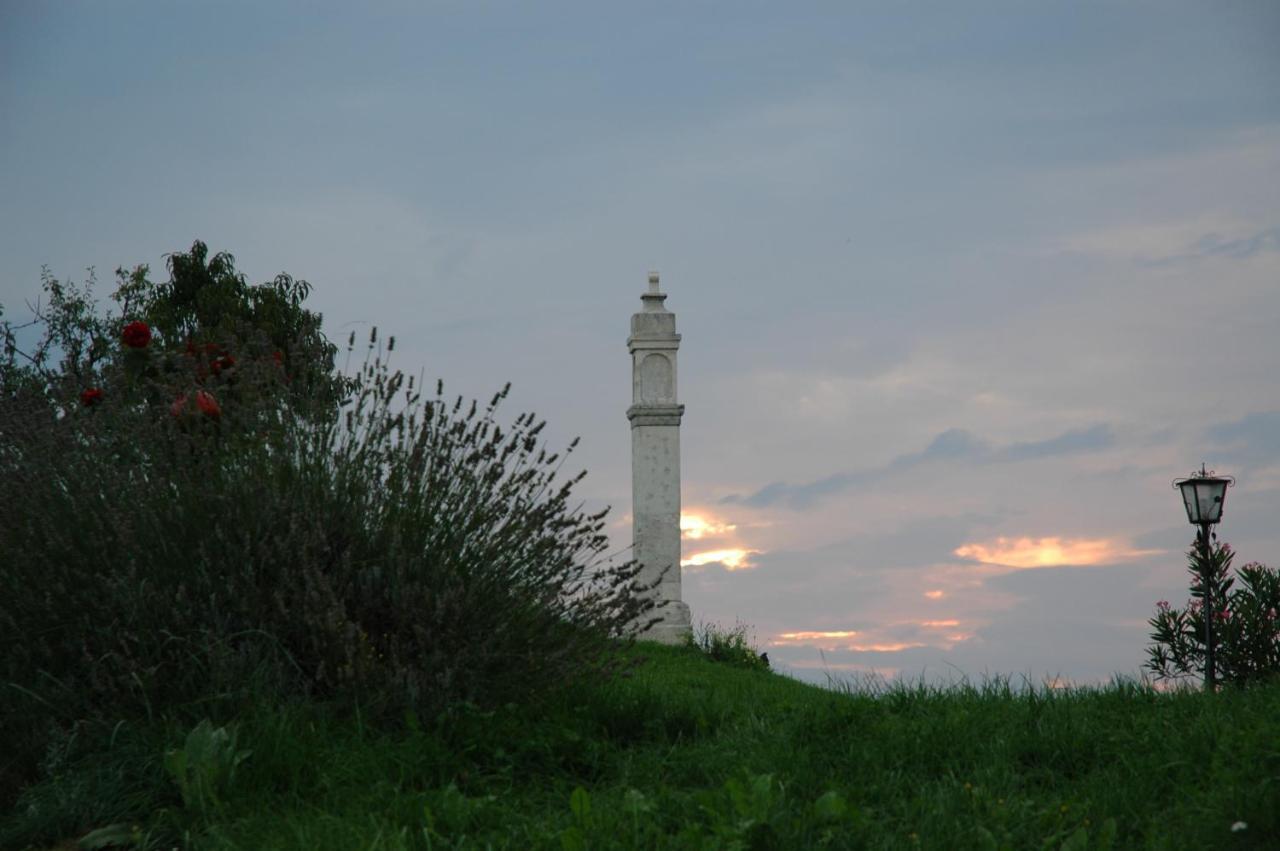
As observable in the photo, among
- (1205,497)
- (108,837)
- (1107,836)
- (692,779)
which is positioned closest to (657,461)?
(1205,497)

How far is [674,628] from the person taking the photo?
560 inches

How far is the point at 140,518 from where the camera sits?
5145mm

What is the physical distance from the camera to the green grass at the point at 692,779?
3.89 metres

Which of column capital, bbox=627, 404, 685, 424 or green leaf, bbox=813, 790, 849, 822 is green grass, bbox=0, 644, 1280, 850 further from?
column capital, bbox=627, 404, 685, 424

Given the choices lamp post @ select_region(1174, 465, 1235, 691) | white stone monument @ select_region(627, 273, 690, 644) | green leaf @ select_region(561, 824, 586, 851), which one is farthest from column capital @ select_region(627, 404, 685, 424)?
green leaf @ select_region(561, 824, 586, 851)

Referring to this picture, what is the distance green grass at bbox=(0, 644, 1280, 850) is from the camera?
3.89m

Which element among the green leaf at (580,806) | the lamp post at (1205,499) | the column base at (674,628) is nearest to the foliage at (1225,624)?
the lamp post at (1205,499)

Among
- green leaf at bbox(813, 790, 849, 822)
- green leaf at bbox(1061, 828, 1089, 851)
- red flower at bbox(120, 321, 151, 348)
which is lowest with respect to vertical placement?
green leaf at bbox(1061, 828, 1089, 851)

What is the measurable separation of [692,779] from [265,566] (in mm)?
2089

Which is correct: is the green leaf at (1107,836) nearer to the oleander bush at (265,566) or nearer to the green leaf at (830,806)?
the green leaf at (830,806)

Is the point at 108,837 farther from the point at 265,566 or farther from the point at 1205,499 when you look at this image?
the point at 1205,499

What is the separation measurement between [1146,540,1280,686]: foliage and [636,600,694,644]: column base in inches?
206

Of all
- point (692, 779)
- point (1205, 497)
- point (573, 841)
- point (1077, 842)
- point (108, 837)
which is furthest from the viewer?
point (1205, 497)

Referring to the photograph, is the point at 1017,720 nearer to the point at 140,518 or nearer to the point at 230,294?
the point at 140,518
